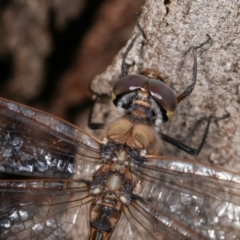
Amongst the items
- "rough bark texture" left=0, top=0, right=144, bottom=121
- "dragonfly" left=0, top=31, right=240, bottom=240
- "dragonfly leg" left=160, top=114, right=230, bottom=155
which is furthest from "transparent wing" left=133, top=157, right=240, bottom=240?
"rough bark texture" left=0, top=0, right=144, bottom=121

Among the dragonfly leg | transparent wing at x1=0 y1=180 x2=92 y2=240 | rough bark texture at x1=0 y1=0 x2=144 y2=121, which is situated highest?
rough bark texture at x1=0 y1=0 x2=144 y2=121

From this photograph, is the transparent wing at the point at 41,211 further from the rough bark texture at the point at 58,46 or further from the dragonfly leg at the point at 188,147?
the rough bark texture at the point at 58,46

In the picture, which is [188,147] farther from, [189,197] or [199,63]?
[199,63]

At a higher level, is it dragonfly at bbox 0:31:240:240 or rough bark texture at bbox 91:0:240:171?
rough bark texture at bbox 91:0:240:171

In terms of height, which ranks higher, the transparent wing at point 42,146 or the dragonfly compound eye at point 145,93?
the dragonfly compound eye at point 145,93

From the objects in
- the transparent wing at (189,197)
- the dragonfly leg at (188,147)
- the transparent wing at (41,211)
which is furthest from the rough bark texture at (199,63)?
the transparent wing at (41,211)

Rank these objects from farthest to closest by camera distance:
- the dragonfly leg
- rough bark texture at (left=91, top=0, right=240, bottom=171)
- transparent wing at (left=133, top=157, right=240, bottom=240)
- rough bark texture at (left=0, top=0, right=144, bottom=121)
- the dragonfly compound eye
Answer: rough bark texture at (left=0, top=0, right=144, bottom=121) → the dragonfly leg → the dragonfly compound eye → transparent wing at (left=133, top=157, right=240, bottom=240) → rough bark texture at (left=91, top=0, right=240, bottom=171)

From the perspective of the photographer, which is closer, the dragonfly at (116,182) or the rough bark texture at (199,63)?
the rough bark texture at (199,63)

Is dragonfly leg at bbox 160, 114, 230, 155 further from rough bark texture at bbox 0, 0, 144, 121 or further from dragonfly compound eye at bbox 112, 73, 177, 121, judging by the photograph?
rough bark texture at bbox 0, 0, 144, 121
